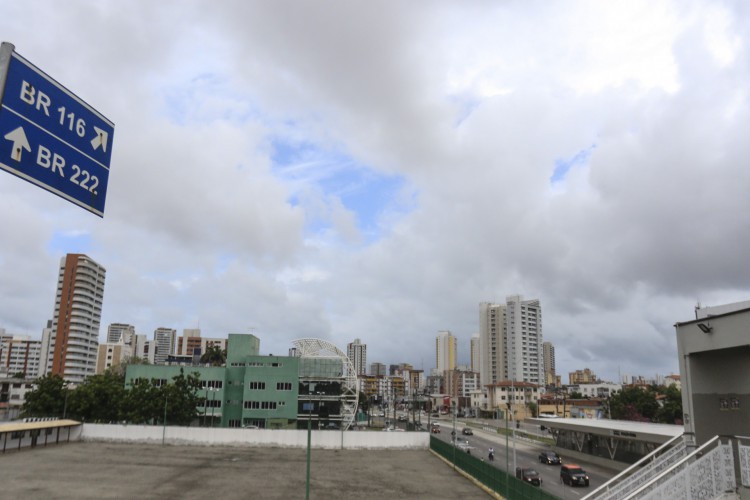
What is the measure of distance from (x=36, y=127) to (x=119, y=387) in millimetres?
69452

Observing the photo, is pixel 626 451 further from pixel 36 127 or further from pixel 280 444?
pixel 36 127

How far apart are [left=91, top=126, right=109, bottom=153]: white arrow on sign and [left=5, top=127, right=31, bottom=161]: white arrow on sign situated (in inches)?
36.4

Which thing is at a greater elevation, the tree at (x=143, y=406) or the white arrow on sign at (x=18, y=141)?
the white arrow on sign at (x=18, y=141)

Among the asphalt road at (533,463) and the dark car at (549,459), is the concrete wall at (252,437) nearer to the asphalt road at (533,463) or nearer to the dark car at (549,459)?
the asphalt road at (533,463)

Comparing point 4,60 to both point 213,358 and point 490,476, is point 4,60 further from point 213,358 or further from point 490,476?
point 213,358

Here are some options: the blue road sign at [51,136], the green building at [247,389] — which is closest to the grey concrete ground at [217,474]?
the green building at [247,389]

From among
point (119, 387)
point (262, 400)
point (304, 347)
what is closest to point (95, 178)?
point (119, 387)

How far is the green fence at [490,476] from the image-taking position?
82.6 feet

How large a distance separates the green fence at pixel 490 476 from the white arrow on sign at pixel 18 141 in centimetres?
2249

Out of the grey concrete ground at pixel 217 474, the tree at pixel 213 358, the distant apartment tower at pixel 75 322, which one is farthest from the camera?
the distant apartment tower at pixel 75 322

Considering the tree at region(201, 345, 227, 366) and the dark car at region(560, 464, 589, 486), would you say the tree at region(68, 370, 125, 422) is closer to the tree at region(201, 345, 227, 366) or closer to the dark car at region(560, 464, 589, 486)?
the tree at region(201, 345, 227, 366)

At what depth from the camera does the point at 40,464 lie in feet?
139

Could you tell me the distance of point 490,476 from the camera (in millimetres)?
34938

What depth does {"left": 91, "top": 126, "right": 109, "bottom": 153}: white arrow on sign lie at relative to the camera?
22.1 ft
